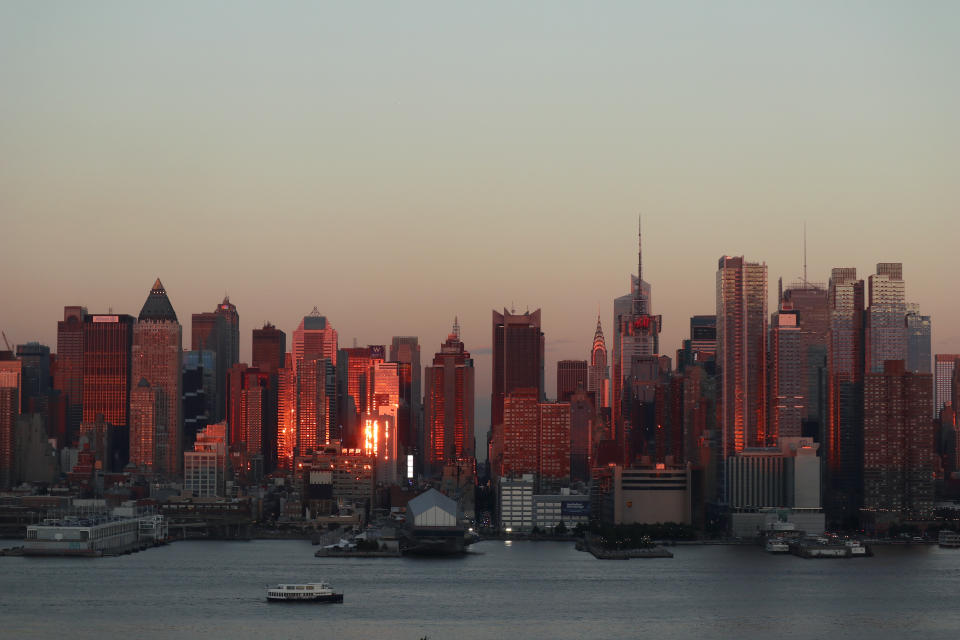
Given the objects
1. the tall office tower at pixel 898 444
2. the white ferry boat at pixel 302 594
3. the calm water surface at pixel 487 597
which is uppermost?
the tall office tower at pixel 898 444

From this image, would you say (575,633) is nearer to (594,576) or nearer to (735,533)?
(594,576)

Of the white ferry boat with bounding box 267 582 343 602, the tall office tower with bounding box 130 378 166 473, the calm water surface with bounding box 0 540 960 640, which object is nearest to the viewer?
the calm water surface with bounding box 0 540 960 640

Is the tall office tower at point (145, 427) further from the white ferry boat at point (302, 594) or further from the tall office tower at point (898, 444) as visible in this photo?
the white ferry boat at point (302, 594)

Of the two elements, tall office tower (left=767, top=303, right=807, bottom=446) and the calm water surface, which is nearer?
the calm water surface

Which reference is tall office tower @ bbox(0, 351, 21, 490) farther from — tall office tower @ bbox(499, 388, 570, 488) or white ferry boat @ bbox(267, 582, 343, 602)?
white ferry boat @ bbox(267, 582, 343, 602)

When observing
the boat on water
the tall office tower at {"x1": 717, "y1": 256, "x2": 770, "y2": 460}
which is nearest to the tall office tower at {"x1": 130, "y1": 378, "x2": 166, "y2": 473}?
the tall office tower at {"x1": 717, "y1": 256, "x2": 770, "y2": 460}

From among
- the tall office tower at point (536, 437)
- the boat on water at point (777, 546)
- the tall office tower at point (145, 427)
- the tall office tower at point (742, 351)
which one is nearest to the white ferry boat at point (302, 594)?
the boat on water at point (777, 546)

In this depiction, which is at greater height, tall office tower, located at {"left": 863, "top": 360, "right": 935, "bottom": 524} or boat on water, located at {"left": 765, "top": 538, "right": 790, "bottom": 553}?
tall office tower, located at {"left": 863, "top": 360, "right": 935, "bottom": 524}

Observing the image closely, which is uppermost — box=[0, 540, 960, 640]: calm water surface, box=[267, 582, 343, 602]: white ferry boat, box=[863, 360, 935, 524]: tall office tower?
box=[863, 360, 935, 524]: tall office tower
